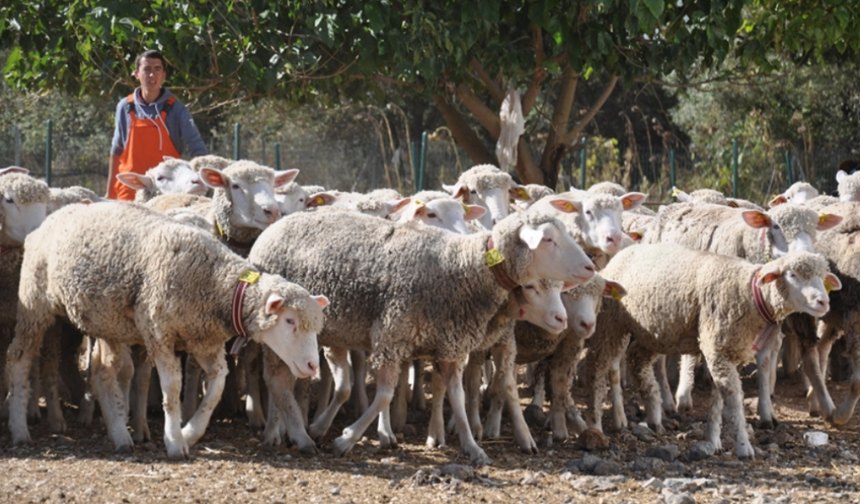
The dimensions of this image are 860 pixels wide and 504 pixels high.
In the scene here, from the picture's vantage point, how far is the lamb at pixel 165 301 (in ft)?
20.1

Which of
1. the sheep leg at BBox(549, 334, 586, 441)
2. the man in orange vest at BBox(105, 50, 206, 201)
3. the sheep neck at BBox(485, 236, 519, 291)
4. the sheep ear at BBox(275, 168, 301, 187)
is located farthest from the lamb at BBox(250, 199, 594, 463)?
the man in orange vest at BBox(105, 50, 206, 201)

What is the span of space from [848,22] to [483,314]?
22.6 ft

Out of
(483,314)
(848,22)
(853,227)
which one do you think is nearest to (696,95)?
(848,22)

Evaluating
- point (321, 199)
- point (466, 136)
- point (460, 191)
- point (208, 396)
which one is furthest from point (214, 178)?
point (466, 136)

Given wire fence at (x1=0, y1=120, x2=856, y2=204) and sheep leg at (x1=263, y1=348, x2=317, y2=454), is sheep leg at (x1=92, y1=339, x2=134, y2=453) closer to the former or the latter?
sheep leg at (x1=263, y1=348, x2=317, y2=454)

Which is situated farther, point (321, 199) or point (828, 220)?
point (321, 199)

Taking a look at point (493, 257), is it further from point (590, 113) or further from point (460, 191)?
point (590, 113)

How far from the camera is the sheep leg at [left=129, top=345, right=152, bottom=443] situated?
270 inches

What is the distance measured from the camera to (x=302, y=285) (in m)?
6.66

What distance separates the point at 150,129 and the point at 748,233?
4549 millimetres

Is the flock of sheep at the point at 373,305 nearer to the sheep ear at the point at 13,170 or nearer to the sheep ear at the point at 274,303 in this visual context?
the sheep ear at the point at 274,303

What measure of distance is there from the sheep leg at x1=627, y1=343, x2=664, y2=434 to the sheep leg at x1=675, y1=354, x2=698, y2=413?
790 millimetres

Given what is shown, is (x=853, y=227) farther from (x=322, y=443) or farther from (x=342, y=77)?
(x=342, y=77)

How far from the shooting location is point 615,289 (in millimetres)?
7164
